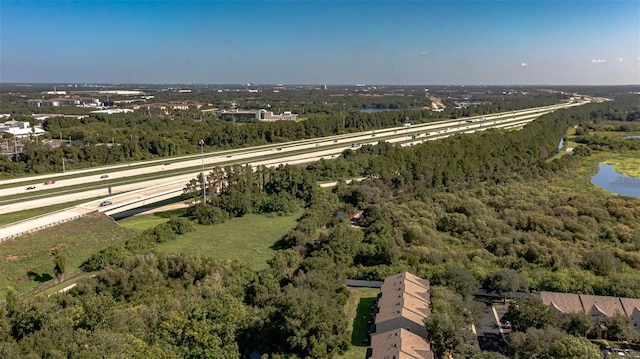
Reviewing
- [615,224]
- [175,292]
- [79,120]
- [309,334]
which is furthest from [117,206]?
[79,120]

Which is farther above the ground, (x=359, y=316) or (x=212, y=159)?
(x=212, y=159)

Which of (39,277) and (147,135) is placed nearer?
(39,277)

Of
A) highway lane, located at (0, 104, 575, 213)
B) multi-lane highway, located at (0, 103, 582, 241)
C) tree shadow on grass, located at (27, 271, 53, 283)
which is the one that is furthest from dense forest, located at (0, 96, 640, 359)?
highway lane, located at (0, 104, 575, 213)

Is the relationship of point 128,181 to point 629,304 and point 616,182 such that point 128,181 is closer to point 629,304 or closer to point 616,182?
point 629,304

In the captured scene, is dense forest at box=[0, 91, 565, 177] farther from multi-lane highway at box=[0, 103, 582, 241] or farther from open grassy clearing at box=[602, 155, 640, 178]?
open grassy clearing at box=[602, 155, 640, 178]

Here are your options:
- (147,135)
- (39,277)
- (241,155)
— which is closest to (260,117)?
(147,135)

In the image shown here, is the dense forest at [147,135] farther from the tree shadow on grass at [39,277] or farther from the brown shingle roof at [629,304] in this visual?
the brown shingle roof at [629,304]

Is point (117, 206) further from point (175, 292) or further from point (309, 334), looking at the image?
point (309, 334)
